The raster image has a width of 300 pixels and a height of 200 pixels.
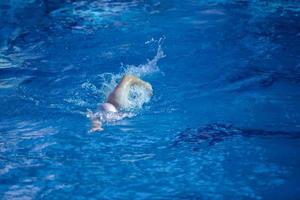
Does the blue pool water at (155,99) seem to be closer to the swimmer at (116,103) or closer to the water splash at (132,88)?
the water splash at (132,88)

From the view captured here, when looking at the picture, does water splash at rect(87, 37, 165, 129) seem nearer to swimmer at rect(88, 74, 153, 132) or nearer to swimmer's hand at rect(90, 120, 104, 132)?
swimmer at rect(88, 74, 153, 132)

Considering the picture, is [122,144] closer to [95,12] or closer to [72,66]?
[72,66]

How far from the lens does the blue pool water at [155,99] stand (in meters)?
4.47

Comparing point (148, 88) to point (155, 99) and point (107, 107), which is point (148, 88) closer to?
point (155, 99)

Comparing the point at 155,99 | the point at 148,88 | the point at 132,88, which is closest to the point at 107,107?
the point at 132,88

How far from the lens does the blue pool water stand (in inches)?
176

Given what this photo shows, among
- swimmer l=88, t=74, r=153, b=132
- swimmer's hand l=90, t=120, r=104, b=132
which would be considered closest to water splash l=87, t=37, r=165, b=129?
swimmer l=88, t=74, r=153, b=132

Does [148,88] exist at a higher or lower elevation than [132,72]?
lower

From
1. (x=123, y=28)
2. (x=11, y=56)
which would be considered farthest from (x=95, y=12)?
(x=11, y=56)

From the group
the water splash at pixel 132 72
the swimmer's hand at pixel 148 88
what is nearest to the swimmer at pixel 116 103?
the swimmer's hand at pixel 148 88

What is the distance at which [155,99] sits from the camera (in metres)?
6.44

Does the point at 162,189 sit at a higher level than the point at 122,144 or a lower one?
lower

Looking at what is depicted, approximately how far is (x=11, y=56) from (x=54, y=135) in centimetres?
351

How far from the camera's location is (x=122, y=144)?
518cm
